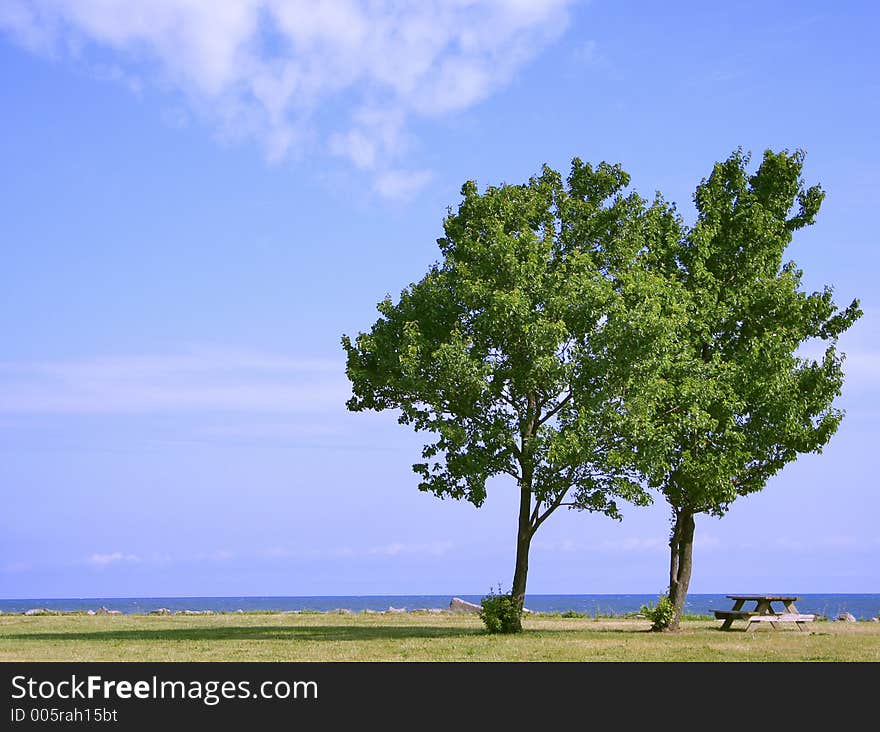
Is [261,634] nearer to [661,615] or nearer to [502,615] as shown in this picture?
[502,615]

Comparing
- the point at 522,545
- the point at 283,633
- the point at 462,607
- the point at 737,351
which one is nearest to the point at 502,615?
the point at 522,545

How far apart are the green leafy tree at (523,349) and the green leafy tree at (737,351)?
7.26ft

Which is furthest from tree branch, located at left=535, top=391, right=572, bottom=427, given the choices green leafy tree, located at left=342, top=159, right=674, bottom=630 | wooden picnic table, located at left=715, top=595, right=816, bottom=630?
wooden picnic table, located at left=715, top=595, right=816, bottom=630

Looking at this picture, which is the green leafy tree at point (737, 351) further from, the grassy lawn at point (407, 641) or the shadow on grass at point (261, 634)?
the shadow on grass at point (261, 634)

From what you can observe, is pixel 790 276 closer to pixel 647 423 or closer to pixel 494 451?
pixel 647 423

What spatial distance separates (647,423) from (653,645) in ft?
22.7

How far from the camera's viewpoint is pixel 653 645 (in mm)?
28781

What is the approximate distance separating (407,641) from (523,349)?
31.7ft

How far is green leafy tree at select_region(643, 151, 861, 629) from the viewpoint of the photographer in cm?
3481

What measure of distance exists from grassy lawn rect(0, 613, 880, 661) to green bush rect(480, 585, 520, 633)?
71 cm

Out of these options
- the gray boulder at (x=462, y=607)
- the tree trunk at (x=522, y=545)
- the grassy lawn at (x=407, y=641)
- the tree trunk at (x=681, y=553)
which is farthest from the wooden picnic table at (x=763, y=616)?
the gray boulder at (x=462, y=607)

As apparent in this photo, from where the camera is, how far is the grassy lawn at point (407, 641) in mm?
24984
